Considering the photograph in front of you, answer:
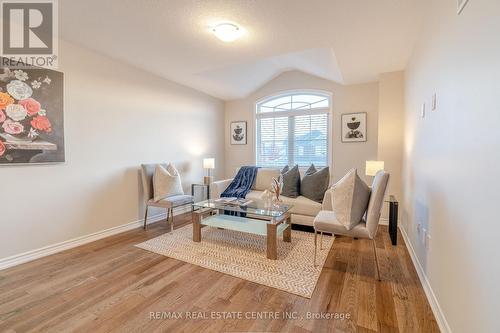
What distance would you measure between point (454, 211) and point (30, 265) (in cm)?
371

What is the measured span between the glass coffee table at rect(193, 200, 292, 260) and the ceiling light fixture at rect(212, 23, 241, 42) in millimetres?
1997

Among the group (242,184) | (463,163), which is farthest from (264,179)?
(463,163)

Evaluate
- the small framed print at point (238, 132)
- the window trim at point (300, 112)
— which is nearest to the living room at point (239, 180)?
the window trim at point (300, 112)

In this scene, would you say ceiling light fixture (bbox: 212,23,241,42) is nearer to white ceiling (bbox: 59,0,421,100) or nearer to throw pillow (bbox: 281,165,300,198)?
white ceiling (bbox: 59,0,421,100)

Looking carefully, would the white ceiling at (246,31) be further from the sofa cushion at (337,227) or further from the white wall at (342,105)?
the sofa cushion at (337,227)

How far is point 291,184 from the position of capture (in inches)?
147

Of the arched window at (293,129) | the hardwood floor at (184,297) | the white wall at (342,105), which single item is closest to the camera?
the hardwood floor at (184,297)

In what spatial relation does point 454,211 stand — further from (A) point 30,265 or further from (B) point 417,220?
(A) point 30,265

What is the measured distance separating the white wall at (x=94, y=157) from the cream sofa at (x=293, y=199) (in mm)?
992

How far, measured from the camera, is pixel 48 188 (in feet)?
8.54

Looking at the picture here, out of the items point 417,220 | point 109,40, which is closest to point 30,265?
point 109,40

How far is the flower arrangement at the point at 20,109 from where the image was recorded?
7.43 feet

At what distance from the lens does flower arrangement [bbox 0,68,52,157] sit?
2266 mm

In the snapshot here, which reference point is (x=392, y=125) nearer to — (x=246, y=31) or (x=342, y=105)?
(x=342, y=105)
